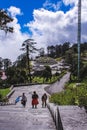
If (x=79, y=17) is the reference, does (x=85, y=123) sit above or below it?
below

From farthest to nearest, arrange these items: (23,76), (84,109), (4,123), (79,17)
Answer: (23,76) → (79,17) → (4,123) → (84,109)

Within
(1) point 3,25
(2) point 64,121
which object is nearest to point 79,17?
(1) point 3,25

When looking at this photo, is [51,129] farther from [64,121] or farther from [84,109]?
[64,121]

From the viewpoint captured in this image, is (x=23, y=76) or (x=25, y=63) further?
(x=25, y=63)

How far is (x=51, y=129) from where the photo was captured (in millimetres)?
13859

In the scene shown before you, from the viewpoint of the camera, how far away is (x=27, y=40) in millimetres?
122125

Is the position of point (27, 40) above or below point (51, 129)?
above

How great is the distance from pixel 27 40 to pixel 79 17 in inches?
2364

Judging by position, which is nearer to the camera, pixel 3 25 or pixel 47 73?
pixel 3 25

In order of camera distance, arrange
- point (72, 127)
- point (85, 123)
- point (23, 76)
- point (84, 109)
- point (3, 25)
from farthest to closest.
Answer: point (23, 76) < point (3, 25) < point (84, 109) < point (85, 123) < point (72, 127)

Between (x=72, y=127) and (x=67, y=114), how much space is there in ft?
5.59

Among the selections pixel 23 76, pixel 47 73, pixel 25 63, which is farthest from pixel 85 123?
pixel 25 63

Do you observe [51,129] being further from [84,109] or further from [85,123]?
[85,123]

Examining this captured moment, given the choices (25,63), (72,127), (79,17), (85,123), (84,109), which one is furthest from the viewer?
(25,63)
